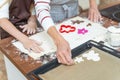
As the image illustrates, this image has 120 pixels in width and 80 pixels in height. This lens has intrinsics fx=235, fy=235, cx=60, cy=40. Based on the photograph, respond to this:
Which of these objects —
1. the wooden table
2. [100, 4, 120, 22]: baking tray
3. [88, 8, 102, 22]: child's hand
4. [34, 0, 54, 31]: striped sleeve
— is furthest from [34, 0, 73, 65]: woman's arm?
[100, 4, 120, 22]: baking tray

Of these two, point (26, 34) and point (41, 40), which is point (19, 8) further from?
point (41, 40)

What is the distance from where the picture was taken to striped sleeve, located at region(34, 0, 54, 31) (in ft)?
3.60

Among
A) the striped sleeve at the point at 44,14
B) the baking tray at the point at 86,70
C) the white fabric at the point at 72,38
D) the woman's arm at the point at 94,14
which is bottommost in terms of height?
the baking tray at the point at 86,70

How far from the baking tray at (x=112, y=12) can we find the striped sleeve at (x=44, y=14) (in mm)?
387

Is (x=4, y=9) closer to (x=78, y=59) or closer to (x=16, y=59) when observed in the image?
(x=16, y=59)

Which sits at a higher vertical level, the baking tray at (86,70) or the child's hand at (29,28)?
the child's hand at (29,28)

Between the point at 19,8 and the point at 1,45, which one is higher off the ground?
the point at 19,8

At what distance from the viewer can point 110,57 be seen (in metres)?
0.96

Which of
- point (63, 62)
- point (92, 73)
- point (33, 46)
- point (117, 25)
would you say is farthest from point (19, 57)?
point (117, 25)

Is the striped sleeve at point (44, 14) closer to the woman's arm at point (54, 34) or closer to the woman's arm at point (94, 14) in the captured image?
the woman's arm at point (54, 34)

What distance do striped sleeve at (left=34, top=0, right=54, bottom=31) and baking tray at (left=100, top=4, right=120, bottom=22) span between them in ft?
1.27

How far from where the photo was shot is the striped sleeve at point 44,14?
43.2 inches

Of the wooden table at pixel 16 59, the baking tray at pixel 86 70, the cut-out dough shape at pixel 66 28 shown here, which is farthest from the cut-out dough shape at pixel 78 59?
the cut-out dough shape at pixel 66 28

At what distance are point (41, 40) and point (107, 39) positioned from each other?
318mm
